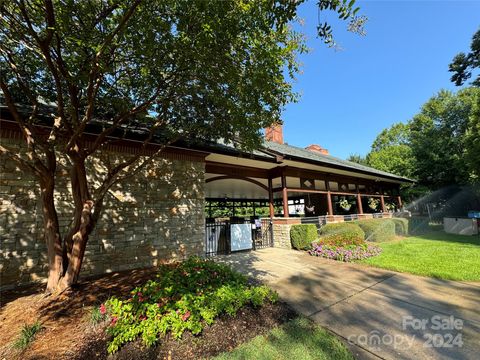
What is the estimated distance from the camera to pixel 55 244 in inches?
158

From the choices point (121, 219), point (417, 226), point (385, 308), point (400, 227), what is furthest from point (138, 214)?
point (417, 226)

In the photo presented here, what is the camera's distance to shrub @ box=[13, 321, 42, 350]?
268 centimetres

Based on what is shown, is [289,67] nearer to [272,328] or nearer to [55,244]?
[272,328]

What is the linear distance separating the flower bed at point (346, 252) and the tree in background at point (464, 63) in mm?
9768

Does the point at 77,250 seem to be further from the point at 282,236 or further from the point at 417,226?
the point at 417,226

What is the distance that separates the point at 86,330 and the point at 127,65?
182 inches

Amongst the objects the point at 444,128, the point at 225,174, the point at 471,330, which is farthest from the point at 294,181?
the point at 444,128

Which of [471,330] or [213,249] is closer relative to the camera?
[471,330]

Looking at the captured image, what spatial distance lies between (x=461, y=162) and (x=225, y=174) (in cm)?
2059

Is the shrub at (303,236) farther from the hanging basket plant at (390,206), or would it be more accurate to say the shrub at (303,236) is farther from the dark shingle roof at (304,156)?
the hanging basket plant at (390,206)

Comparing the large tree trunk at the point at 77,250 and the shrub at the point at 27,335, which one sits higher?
the large tree trunk at the point at 77,250

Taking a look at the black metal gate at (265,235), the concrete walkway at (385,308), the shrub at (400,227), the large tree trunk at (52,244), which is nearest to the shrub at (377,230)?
the shrub at (400,227)

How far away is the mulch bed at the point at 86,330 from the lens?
8.54ft

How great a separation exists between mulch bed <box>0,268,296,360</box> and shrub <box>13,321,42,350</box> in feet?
0.18
